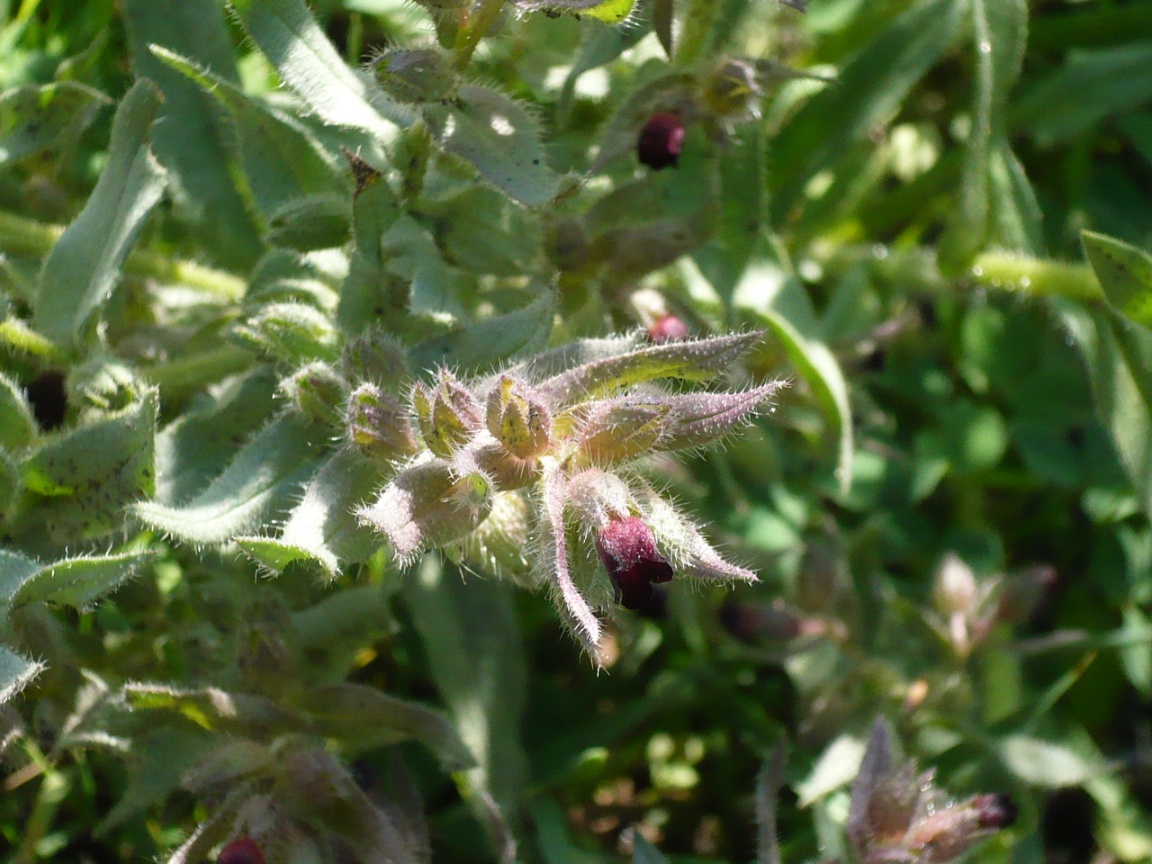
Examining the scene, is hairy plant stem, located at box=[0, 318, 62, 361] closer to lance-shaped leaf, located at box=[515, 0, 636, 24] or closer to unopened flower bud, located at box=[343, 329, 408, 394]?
unopened flower bud, located at box=[343, 329, 408, 394]

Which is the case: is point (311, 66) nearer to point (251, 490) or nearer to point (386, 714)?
point (251, 490)

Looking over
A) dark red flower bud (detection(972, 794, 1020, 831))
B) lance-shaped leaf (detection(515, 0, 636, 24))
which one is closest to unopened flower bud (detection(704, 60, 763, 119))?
lance-shaped leaf (detection(515, 0, 636, 24))

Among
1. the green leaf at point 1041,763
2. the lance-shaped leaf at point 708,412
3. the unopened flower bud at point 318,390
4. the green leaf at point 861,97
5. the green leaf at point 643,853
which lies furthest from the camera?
the green leaf at point 861,97

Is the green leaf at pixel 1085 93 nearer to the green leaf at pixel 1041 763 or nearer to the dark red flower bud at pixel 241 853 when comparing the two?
the green leaf at pixel 1041 763

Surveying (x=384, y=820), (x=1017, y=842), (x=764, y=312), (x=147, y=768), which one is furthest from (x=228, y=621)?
(x=1017, y=842)

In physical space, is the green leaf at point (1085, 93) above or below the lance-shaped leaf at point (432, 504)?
below

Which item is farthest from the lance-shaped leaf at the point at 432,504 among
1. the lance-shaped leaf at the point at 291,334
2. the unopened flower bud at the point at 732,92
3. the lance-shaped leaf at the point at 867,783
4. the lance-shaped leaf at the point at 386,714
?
the unopened flower bud at the point at 732,92

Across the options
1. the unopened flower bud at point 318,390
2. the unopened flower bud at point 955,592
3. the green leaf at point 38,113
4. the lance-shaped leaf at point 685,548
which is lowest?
the unopened flower bud at point 955,592
